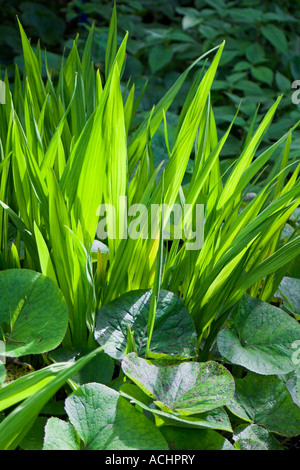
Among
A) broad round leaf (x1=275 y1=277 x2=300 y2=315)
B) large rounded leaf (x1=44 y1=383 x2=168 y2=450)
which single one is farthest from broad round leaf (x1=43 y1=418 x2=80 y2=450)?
broad round leaf (x1=275 y1=277 x2=300 y2=315)

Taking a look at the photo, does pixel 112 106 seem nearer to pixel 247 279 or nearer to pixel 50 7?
Result: pixel 247 279

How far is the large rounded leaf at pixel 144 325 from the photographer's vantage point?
0.68 metres

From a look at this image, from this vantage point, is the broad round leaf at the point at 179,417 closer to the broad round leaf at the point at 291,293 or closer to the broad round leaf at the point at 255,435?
the broad round leaf at the point at 255,435

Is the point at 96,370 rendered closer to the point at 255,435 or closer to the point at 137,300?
the point at 137,300

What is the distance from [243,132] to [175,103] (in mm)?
339

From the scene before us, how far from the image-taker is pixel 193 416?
634mm

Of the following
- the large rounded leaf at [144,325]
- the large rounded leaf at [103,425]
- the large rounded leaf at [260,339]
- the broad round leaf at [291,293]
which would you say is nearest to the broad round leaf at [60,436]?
the large rounded leaf at [103,425]

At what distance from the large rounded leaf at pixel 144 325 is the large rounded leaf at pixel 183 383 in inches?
1.2

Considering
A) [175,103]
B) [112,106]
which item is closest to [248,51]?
[175,103]

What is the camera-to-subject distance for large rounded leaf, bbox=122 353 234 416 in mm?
591

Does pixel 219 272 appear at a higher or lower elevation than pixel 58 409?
higher

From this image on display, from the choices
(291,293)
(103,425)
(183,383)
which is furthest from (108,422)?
(291,293)

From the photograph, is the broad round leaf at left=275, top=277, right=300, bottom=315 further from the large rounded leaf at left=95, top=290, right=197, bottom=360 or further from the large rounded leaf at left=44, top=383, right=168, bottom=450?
the large rounded leaf at left=44, top=383, right=168, bottom=450

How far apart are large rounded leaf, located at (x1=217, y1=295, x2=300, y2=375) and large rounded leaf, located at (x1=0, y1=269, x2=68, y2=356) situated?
0.22 m
